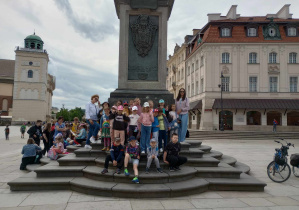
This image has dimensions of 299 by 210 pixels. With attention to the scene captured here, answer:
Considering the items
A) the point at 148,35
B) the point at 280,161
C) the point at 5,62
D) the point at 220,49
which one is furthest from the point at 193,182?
the point at 5,62

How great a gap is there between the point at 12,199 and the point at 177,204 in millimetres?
3679

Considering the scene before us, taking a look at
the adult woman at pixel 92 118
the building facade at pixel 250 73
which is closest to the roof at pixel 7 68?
the building facade at pixel 250 73

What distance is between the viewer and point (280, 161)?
756 centimetres

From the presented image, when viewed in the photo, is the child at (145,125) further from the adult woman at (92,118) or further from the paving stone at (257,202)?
the paving stone at (257,202)

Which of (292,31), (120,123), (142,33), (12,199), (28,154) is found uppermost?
(292,31)

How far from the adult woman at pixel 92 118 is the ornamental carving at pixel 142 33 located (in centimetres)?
271

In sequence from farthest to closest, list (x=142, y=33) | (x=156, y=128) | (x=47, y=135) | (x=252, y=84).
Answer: (x=252, y=84) < (x=47, y=135) < (x=142, y=33) < (x=156, y=128)

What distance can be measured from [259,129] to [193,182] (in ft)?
104

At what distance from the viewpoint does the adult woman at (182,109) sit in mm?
8289

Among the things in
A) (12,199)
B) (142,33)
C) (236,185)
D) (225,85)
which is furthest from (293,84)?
(12,199)

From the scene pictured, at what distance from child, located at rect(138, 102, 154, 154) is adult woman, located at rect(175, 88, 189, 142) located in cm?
165

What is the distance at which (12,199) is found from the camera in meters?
5.39

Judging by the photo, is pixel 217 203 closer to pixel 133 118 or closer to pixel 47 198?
pixel 133 118

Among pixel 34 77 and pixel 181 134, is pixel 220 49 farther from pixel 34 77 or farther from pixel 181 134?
pixel 34 77
